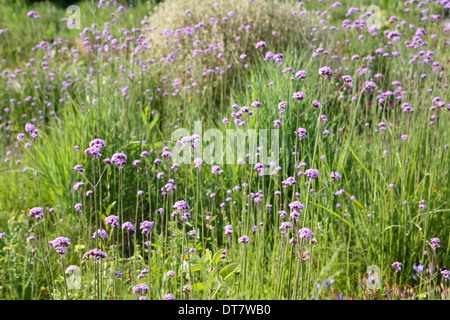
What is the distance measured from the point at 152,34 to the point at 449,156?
172 inches

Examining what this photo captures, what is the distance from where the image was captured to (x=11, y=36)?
9.50 metres

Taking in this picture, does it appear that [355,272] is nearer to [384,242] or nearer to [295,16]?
[384,242]

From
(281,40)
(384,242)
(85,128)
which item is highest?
(281,40)

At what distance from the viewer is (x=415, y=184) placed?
302 centimetres

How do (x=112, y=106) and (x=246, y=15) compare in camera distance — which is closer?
(x=112, y=106)

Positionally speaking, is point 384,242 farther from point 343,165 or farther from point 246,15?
point 246,15

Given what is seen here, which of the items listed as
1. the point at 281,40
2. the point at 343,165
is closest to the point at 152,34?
the point at 281,40

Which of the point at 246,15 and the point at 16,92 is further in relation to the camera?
the point at 16,92

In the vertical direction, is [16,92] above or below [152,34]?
below

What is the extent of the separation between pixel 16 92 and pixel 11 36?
3847 millimetres
